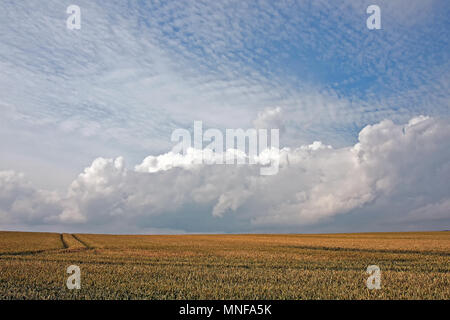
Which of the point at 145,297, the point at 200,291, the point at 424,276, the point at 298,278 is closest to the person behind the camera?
the point at 145,297

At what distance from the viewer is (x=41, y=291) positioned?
40.9 ft

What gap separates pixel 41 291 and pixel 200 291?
5.92 m
